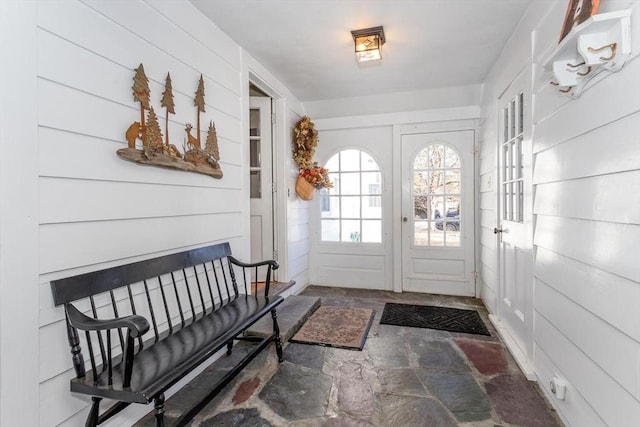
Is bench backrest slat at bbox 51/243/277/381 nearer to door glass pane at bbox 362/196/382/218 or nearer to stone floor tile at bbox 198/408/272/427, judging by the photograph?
stone floor tile at bbox 198/408/272/427

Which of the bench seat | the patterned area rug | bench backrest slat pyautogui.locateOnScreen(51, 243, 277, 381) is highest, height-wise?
bench backrest slat pyautogui.locateOnScreen(51, 243, 277, 381)

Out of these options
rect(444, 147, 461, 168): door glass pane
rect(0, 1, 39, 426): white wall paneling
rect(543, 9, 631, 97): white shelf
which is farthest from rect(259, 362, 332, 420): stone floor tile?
rect(444, 147, 461, 168): door glass pane

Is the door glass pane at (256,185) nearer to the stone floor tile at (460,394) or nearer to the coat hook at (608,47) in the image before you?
the stone floor tile at (460,394)

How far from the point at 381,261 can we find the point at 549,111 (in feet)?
8.74

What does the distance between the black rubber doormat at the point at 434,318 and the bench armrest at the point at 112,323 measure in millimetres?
2306

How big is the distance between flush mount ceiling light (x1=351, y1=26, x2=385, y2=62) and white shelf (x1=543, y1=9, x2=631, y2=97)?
1.36 meters

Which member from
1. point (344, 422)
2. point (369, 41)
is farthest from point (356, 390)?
point (369, 41)

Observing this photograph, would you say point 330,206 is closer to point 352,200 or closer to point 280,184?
point 352,200

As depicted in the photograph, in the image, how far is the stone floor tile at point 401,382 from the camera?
1.97m

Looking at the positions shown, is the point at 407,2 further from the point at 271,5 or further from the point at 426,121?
the point at 426,121

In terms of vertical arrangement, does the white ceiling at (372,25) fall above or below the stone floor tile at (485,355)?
above

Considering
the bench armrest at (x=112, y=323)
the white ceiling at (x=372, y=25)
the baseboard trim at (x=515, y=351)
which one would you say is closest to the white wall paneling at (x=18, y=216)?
the bench armrest at (x=112, y=323)

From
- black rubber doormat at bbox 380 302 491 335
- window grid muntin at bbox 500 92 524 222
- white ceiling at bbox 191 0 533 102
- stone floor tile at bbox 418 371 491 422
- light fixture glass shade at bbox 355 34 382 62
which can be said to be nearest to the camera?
stone floor tile at bbox 418 371 491 422

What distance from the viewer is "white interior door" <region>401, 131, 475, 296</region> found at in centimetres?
385
